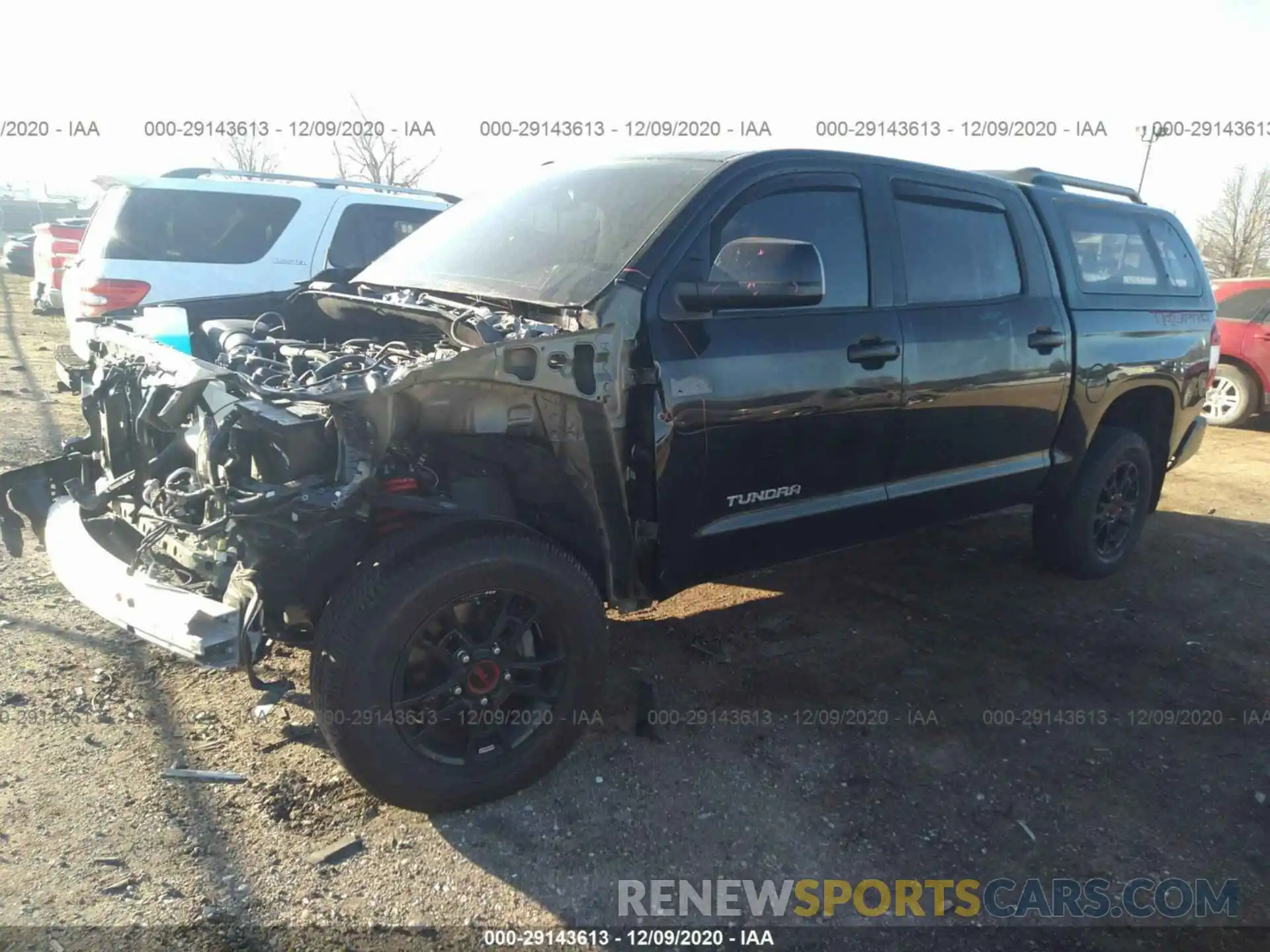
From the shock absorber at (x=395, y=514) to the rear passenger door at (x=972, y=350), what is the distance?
6.33 feet

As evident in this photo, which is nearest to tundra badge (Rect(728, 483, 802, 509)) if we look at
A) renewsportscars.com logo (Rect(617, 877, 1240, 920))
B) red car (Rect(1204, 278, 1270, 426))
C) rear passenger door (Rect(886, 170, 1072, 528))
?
rear passenger door (Rect(886, 170, 1072, 528))

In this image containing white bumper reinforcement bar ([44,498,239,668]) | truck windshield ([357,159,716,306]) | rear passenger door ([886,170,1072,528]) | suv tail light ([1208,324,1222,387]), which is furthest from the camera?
suv tail light ([1208,324,1222,387])

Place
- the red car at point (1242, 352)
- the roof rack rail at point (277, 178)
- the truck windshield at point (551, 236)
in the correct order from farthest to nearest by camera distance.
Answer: the red car at point (1242, 352) < the roof rack rail at point (277, 178) < the truck windshield at point (551, 236)

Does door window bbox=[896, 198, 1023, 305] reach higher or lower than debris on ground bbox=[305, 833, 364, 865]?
higher

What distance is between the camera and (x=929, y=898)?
2518 millimetres

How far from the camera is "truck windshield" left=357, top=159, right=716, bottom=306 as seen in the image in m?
3.06

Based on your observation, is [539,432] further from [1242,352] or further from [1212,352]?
[1242,352]

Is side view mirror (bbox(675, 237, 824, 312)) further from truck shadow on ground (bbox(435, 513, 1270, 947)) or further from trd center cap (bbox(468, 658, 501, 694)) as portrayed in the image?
truck shadow on ground (bbox(435, 513, 1270, 947))

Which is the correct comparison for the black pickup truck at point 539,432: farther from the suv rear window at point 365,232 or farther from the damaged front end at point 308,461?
the suv rear window at point 365,232

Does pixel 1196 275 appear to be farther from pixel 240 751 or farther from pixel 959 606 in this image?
pixel 240 751

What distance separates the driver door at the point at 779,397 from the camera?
2.94 metres

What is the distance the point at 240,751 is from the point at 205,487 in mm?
1028

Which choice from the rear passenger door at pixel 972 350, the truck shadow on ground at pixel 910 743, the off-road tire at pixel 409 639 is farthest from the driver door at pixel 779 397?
the truck shadow on ground at pixel 910 743

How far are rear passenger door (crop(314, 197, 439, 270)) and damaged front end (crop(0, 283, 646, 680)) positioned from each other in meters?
3.90
